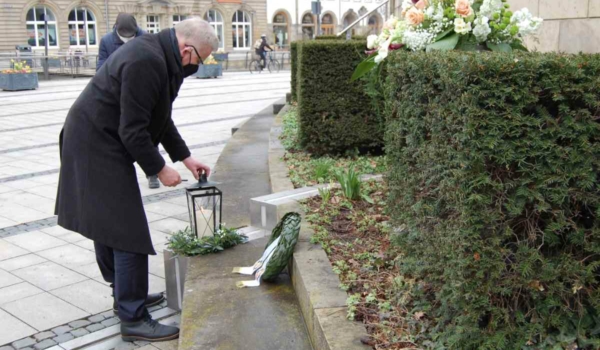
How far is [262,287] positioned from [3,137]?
8836 mm

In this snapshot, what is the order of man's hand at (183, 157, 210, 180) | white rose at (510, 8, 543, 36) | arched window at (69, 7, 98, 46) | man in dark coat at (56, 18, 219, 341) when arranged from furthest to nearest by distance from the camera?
1. arched window at (69, 7, 98, 46)
2. man's hand at (183, 157, 210, 180)
3. white rose at (510, 8, 543, 36)
4. man in dark coat at (56, 18, 219, 341)

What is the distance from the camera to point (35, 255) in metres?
5.11

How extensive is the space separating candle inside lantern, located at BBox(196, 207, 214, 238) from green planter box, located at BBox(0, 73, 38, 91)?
60.5ft

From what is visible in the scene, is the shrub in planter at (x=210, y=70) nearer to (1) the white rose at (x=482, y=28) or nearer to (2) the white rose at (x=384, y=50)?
(2) the white rose at (x=384, y=50)

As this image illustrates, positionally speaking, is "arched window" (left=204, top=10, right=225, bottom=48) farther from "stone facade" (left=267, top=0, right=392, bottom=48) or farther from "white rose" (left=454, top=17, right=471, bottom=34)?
"white rose" (left=454, top=17, right=471, bottom=34)

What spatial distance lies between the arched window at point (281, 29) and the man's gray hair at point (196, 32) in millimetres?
50483

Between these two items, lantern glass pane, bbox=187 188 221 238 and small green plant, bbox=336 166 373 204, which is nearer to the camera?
lantern glass pane, bbox=187 188 221 238

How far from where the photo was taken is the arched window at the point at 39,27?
41344mm

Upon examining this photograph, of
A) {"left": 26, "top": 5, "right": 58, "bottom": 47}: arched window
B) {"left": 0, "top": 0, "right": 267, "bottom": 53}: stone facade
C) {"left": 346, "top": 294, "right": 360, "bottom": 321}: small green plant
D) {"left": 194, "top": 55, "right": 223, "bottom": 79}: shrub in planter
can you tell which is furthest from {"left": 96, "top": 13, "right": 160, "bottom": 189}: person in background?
{"left": 26, "top": 5, "right": 58, "bottom": 47}: arched window

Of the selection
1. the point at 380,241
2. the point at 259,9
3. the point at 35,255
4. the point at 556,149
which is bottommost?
the point at 35,255

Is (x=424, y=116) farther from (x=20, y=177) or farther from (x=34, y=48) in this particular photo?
(x=34, y=48)

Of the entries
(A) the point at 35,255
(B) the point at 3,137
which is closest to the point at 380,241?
(A) the point at 35,255

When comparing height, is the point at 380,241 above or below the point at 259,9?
below

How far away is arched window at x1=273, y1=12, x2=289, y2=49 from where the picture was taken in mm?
53031
